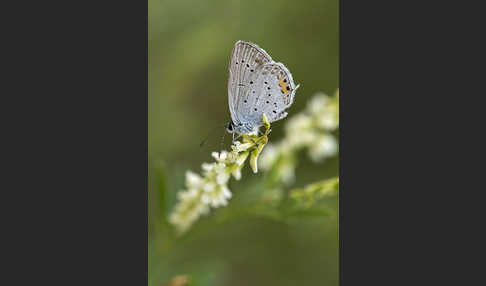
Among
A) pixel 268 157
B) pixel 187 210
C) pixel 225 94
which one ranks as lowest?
pixel 187 210

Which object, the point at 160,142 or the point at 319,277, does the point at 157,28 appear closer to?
the point at 160,142

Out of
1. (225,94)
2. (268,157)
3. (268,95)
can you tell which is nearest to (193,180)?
(268,95)

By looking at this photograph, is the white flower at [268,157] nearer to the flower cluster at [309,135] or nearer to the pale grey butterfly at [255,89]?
the flower cluster at [309,135]

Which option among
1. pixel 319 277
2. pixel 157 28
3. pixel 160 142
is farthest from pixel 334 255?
pixel 157 28

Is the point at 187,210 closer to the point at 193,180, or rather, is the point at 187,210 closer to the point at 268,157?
the point at 193,180

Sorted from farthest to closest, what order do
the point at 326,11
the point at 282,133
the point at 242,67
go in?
the point at 282,133
the point at 326,11
the point at 242,67
